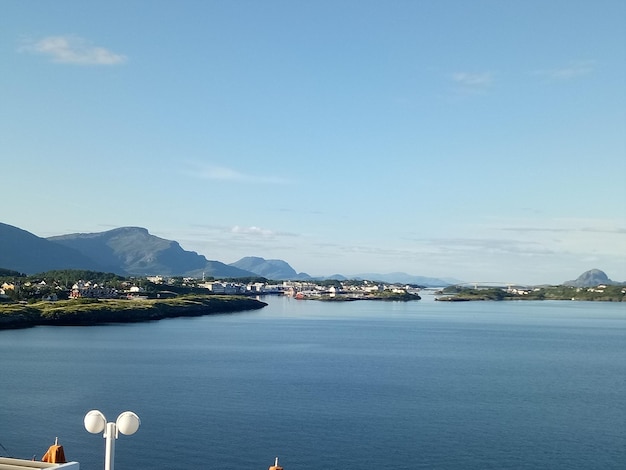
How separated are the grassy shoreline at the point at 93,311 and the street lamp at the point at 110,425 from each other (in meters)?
42.9

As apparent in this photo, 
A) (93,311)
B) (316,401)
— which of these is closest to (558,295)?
(93,311)

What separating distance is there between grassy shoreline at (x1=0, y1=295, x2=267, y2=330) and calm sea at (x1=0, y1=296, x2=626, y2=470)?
630 cm

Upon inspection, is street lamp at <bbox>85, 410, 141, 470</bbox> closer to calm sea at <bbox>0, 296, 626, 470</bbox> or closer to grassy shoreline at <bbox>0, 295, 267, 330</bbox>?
calm sea at <bbox>0, 296, 626, 470</bbox>

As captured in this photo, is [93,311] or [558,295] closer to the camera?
[93,311]

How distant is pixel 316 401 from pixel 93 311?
36.9 meters

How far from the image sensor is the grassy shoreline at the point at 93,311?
47281mm

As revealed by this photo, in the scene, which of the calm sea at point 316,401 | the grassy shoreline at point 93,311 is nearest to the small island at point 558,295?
the grassy shoreline at point 93,311

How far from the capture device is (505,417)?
19703 millimetres

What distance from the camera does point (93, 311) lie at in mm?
53656

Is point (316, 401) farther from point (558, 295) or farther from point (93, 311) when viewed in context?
point (558, 295)

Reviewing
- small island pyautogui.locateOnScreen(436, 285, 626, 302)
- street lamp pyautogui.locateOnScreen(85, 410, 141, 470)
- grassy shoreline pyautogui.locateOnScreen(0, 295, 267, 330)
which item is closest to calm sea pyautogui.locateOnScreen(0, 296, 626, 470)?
grassy shoreline pyautogui.locateOnScreen(0, 295, 267, 330)

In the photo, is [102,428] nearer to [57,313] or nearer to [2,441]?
[2,441]

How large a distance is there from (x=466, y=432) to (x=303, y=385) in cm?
810

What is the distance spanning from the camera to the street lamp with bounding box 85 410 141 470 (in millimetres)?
5137
